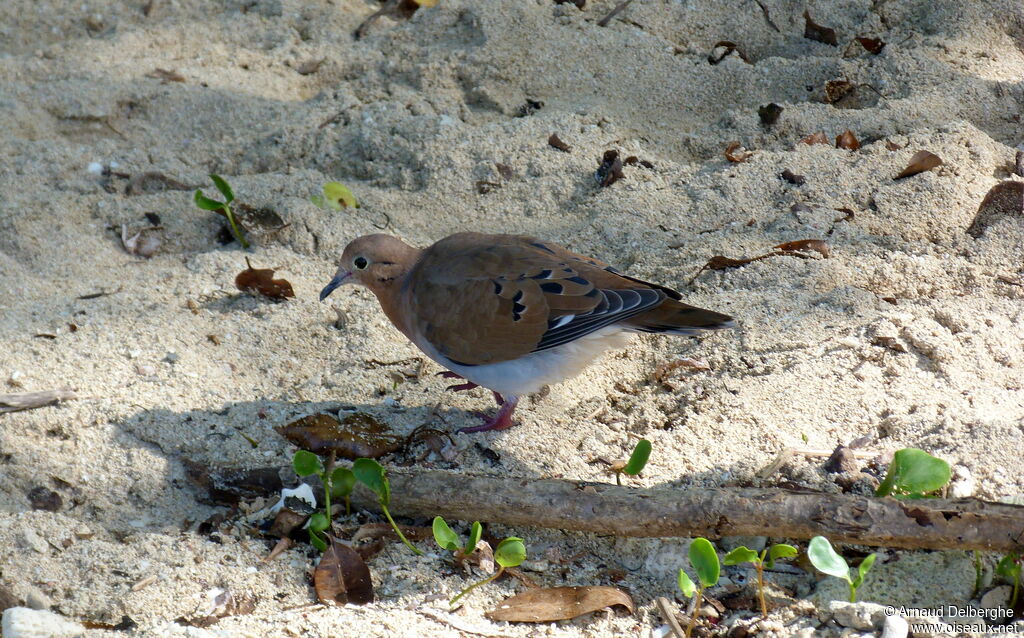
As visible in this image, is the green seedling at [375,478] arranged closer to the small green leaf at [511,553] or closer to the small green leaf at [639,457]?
the small green leaf at [511,553]

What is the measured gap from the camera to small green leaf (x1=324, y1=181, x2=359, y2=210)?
4574mm

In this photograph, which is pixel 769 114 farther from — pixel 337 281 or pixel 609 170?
pixel 337 281

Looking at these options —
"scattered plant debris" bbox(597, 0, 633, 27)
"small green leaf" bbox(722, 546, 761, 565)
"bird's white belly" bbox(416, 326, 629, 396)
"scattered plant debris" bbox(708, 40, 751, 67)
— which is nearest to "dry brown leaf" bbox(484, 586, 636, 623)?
"small green leaf" bbox(722, 546, 761, 565)

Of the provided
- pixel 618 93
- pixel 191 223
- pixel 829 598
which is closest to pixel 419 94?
pixel 618 93

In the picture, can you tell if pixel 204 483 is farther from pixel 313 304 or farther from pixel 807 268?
pixel 807 268

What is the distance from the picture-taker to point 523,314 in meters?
3.57

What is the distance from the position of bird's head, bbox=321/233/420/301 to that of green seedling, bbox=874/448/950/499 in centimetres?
201

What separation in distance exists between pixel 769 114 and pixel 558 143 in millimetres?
1097

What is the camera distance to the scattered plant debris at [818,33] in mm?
5375

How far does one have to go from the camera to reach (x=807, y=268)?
407 cm

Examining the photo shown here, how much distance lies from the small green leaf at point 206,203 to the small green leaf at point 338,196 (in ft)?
1.71

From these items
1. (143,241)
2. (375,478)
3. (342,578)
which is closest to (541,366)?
(375,478)

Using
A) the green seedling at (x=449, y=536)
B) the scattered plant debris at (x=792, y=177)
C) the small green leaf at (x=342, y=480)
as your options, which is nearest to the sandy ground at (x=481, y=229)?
the scattered plant debris at (x=792, y=177)

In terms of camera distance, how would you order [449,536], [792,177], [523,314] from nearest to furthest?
[449,536], [523,314], [792,177]
